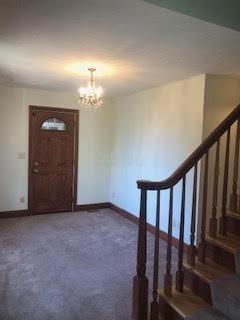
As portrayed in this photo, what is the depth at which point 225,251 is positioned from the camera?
7.41 ft

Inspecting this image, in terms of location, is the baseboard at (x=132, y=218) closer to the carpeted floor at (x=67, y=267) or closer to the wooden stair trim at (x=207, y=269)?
the carpeted floor at (x=67, y=267)

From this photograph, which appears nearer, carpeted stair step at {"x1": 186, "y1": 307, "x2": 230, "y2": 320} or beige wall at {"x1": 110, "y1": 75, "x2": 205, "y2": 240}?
carpeted stair step at {"x1": 186, "y1": 307, "x2": 230, "y2": 320}

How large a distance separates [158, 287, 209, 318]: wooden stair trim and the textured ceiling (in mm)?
2051

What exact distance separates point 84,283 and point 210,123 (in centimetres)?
245

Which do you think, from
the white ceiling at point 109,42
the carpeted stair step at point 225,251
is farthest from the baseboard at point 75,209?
the carpeted stair step at point 225,251

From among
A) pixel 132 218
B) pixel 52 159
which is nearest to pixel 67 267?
pixel 132 218

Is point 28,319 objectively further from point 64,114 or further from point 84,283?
point 64,114

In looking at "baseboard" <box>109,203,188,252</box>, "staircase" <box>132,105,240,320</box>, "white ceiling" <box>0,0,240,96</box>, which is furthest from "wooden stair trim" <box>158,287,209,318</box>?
"white ceiling" <box>0,0,240,96</box>

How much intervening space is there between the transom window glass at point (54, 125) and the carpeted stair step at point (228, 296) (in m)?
4.20

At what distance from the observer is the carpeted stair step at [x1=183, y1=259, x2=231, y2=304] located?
2107mm

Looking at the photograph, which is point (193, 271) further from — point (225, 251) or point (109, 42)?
point (109, 42)

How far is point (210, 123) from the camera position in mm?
3717

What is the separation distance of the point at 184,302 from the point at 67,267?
1638 millimetres

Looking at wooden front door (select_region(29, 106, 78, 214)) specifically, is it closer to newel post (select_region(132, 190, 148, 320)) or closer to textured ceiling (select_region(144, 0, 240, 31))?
newel post (select_region(132, 190, 148, 320))
